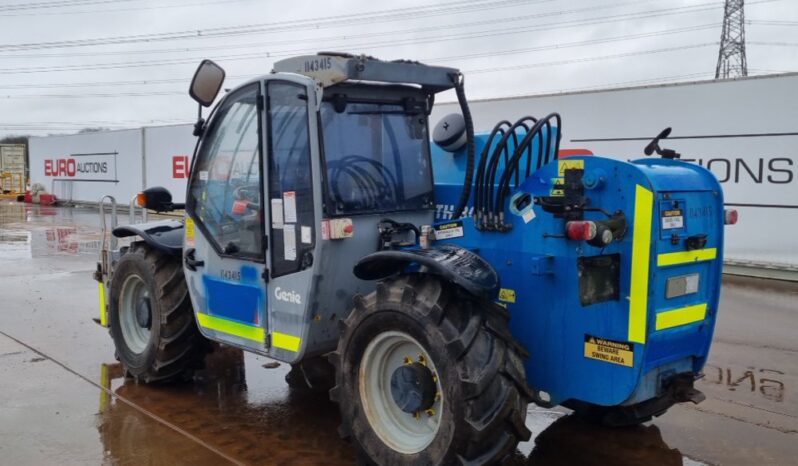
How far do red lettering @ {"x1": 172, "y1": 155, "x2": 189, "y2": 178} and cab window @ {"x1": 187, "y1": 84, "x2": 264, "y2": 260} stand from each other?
17224 mm

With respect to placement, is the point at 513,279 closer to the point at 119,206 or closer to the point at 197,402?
the point at 197,402

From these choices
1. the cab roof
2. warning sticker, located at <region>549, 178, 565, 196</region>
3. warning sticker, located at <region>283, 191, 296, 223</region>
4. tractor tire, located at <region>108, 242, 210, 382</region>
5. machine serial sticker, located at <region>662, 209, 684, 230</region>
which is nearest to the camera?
machine serial sticker, located at <region>662, 209, 684, 230</region>

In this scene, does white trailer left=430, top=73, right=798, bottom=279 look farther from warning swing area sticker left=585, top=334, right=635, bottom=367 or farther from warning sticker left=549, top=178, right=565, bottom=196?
warning swing area sticker left=585, top=334, right=635, bottom=367

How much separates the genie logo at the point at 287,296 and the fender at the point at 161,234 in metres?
1.41

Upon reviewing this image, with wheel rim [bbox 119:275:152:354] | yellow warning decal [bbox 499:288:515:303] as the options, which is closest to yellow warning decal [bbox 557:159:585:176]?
yellow warning decal [bbox 499:288:515:303]

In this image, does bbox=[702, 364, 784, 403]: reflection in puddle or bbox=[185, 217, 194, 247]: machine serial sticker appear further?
bbox=[702, 364, 784, 403]: reflection in puddle

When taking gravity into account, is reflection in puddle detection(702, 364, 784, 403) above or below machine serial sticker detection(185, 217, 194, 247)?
below

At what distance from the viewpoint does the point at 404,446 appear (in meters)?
3.85

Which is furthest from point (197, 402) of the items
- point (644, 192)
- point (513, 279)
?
point (644, 192)

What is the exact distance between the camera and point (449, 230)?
4219 mm

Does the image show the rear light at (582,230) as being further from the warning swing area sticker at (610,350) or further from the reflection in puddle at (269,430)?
the reflection in puddle at (269,430)

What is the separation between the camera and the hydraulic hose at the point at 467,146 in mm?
4246

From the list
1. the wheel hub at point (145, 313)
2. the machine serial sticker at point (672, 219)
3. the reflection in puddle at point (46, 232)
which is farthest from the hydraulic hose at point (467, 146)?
the reflection in puddle at point (46, 232)

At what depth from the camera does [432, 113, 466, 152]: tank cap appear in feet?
15.7
